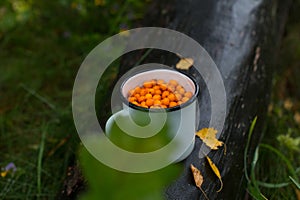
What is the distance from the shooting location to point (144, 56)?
5.24 feet

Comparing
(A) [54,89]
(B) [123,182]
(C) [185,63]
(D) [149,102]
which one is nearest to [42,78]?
(A) [54,89]

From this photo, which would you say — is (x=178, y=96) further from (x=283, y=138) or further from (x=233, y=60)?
(x=283, y=138)

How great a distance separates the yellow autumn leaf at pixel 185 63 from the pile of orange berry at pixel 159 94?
0.25 meters

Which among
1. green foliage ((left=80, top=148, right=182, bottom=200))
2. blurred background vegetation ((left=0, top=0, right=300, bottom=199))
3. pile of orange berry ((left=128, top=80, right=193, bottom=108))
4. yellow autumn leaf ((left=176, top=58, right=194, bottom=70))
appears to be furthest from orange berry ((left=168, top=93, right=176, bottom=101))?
green foliage ((left=80, top=148, right=182, bottom=200))

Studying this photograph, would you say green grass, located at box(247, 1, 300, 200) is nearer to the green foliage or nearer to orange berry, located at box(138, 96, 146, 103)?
orange berry, located at box(138, 96, 146, 103)

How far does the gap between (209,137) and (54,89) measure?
1150 mm

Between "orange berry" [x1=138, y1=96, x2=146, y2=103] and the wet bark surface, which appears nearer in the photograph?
"orange berry" [x1=138, y1=96, x2=146, y2=103]

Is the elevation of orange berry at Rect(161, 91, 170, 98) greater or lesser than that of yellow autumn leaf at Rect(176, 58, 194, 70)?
greater

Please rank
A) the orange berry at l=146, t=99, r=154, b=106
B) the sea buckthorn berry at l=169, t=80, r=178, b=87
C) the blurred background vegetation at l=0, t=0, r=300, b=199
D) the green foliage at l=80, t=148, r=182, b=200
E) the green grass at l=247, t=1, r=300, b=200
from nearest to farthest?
the green foliage at l=80, t=148, r=182, b=200, the orange berry at l=146, t=99, r=154, b=106, the sea buckthorn berry at l=169, t=80, r=178, b=87, the green grass at l=247, t=1, r=300, b=200, the blurred background vegetation at l=0, t=0, r=300, b=199

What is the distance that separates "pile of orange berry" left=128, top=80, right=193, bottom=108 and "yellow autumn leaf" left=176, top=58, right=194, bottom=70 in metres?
0.25

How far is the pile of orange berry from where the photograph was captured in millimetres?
1147

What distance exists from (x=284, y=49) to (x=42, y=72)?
1.43 m

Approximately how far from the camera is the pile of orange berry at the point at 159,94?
3.76 ft

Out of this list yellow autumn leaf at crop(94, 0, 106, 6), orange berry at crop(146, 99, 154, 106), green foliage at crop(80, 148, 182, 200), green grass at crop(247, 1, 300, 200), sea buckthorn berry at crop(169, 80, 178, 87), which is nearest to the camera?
green foliage at crop(80, 148, 182, 200)
